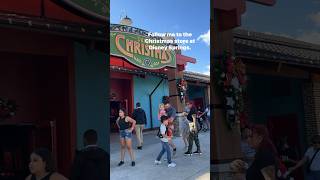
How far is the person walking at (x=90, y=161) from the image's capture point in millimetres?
3176

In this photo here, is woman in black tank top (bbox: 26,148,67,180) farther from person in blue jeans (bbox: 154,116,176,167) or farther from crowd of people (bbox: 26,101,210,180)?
person in blue jeans (bbox: 154,116,176,167)

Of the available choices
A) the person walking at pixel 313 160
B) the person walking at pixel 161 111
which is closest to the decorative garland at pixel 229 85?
the person walking at pixel 161 111

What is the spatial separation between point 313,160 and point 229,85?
2.73m

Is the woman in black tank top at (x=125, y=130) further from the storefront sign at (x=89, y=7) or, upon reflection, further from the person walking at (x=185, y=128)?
the storefront sign at (x=89, y=7)

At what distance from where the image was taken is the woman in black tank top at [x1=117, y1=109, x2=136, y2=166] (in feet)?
9.23

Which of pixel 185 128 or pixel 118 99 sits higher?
pixel 118 99

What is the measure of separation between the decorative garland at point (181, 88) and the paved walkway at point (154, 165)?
10.1 inches

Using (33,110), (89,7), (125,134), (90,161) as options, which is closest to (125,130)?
(125,134)

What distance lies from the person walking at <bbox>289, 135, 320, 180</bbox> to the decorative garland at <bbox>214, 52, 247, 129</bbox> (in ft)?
6.95

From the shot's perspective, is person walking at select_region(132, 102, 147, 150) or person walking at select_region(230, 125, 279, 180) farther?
person walking at select_region(230, 125, 279, 180)

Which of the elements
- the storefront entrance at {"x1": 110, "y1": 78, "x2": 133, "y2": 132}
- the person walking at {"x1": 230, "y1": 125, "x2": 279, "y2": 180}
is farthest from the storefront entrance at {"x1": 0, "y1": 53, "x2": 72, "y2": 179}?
the person walking at {"x1": 230, "y1": 125, "x2": 279, "y2": 180}

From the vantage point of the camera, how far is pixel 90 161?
3.32 m

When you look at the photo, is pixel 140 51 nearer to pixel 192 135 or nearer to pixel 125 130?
pixel 125 130

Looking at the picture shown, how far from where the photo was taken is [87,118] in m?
3.51
